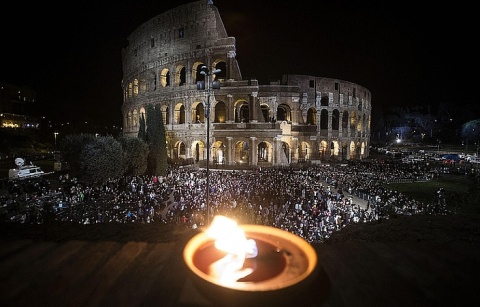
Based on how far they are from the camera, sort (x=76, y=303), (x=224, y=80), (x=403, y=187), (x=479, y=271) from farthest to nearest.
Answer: (x=224, y=80), (x=403, y=187), (x=479, y=271), (x=76, y=303)

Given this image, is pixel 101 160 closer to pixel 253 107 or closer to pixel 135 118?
pixel 253 107

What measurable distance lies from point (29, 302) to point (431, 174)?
1409 inches

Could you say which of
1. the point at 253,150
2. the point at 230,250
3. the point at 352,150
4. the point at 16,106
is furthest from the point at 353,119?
the point at 16,106

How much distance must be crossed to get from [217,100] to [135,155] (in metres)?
13.1

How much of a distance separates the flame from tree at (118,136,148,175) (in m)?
22.4

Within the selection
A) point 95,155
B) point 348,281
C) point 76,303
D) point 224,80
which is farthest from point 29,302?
point 224,80

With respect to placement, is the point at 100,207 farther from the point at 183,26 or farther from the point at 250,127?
the point at 183,26

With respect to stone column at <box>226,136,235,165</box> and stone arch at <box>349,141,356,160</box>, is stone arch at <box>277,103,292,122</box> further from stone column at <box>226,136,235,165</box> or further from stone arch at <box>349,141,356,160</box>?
stone arch at <box>349,141,356,160</box>

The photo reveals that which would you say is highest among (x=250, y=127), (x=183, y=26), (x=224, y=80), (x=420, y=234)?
(x=183, y=26)

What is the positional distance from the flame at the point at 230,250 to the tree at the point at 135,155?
22389 millimetres

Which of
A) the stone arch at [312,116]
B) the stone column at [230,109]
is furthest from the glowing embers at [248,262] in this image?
the stone arch at [312,116]

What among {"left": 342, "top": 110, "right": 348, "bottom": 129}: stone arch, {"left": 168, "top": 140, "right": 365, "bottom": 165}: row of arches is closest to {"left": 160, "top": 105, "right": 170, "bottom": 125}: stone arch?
{"left": 168, "top": 140, "right": 365, "bottom": 165}: row of arches

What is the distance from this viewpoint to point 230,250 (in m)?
1.80

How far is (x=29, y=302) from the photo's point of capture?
1633 mm
